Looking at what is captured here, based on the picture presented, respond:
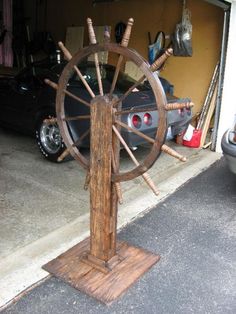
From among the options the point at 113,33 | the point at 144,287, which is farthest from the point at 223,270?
the point at 113,33

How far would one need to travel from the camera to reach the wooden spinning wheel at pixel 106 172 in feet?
7.84

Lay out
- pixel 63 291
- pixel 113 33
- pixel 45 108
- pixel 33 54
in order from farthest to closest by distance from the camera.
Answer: pixel 33 54
pixel 113 33
pixel 45 108
pixel 63 291

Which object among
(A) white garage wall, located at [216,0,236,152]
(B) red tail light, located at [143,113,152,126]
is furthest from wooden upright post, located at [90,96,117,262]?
(A) white garage wall, located at [216,0,236,152]

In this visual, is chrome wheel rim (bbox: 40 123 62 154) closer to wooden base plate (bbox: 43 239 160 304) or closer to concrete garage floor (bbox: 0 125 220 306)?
concrete garage floor (bbox: 0 125 220 306)

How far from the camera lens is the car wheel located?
5.30m

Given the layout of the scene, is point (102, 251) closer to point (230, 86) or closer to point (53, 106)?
point (53, 106)

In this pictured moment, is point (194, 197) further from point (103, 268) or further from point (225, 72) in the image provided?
point (225, 72)

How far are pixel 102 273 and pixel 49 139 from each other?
2.98 meters

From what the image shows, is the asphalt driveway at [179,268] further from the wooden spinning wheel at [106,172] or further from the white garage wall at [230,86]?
the white garage wall at [230,86]

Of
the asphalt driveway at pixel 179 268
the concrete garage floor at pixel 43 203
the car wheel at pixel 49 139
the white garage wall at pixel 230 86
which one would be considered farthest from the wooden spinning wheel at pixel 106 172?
the white garage wall at pixel 230 86

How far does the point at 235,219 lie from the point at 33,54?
809 cm

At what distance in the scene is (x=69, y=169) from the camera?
5.14 metres

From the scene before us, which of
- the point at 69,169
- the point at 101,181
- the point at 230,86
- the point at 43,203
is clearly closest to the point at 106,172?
the point at 101,181

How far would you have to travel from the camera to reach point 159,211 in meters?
4.03
